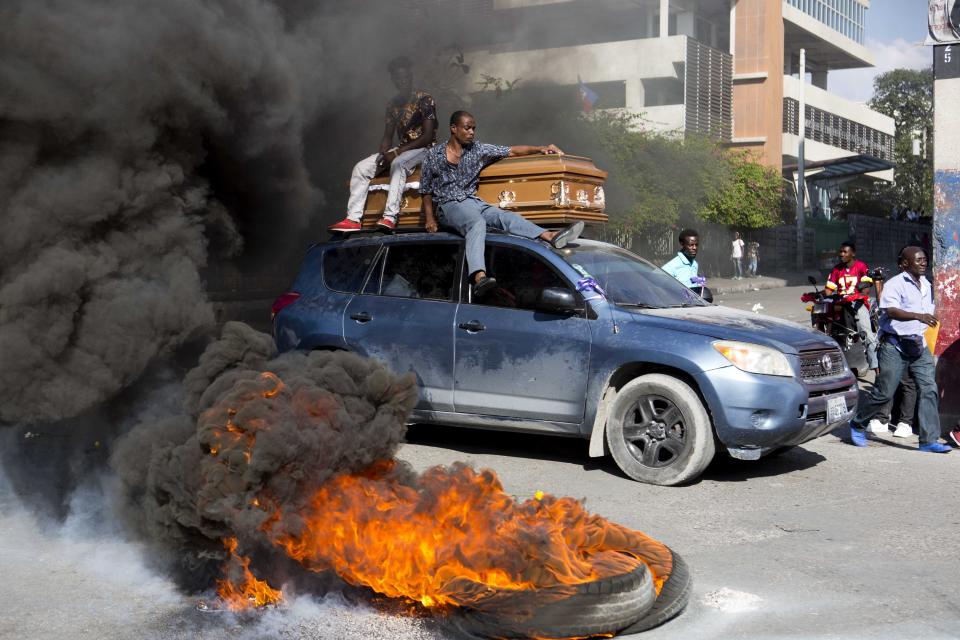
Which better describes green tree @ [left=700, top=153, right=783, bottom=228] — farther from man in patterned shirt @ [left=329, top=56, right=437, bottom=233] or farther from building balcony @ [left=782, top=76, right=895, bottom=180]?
man in patterned shirt @ [left=329, top=56, right=437, bottom=233]

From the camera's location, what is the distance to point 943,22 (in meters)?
10.0

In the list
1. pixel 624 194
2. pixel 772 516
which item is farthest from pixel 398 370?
pixel 624 194

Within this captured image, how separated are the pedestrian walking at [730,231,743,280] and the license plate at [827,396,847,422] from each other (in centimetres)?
2997

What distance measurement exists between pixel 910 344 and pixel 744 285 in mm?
23884

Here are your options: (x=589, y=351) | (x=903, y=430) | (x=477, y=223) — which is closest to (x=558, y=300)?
(x=589, y=351)

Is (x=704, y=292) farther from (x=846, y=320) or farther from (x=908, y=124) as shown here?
(x=908, y=124)

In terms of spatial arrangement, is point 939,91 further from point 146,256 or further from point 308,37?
point 146,256

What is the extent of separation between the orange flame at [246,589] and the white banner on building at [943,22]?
8.81 meters

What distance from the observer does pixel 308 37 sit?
7969 millimetres

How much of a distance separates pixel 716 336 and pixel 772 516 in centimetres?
128

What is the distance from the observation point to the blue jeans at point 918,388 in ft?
26.8

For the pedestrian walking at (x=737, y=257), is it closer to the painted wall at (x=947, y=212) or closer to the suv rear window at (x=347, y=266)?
the painted wall at (x=947, y=212)

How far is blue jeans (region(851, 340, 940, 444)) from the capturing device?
8.17 m

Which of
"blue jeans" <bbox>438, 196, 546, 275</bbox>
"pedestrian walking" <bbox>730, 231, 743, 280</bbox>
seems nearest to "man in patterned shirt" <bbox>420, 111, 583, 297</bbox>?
"blue jeans" <bbox>438, 196, 546, 275</bbox>
